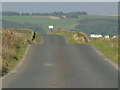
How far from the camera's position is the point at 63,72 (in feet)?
76.8

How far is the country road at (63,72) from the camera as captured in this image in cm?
1933

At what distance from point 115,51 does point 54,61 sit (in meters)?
8.05

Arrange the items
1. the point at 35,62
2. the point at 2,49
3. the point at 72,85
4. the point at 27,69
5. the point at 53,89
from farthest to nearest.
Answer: the point at 2,49 < the point at 35,62 < the point at 27,69 < the point at 72,85 < the point at 53,89

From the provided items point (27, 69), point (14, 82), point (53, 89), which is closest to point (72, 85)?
point (53, 89)

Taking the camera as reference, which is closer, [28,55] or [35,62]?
[35,62]

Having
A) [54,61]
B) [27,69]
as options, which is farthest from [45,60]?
[27,69]

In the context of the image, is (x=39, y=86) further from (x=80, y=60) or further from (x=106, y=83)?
(x=80, y=60)

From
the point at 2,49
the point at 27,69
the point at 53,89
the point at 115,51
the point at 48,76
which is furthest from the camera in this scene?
the point at 115,51

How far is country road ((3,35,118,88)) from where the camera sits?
19328 millimetres

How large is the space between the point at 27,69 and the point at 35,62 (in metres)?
3.46

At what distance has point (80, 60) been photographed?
2953 centimetres

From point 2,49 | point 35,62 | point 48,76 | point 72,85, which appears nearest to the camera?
point 72,85

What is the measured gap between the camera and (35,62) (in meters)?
28.4

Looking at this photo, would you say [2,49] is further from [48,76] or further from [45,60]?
[48,76]
